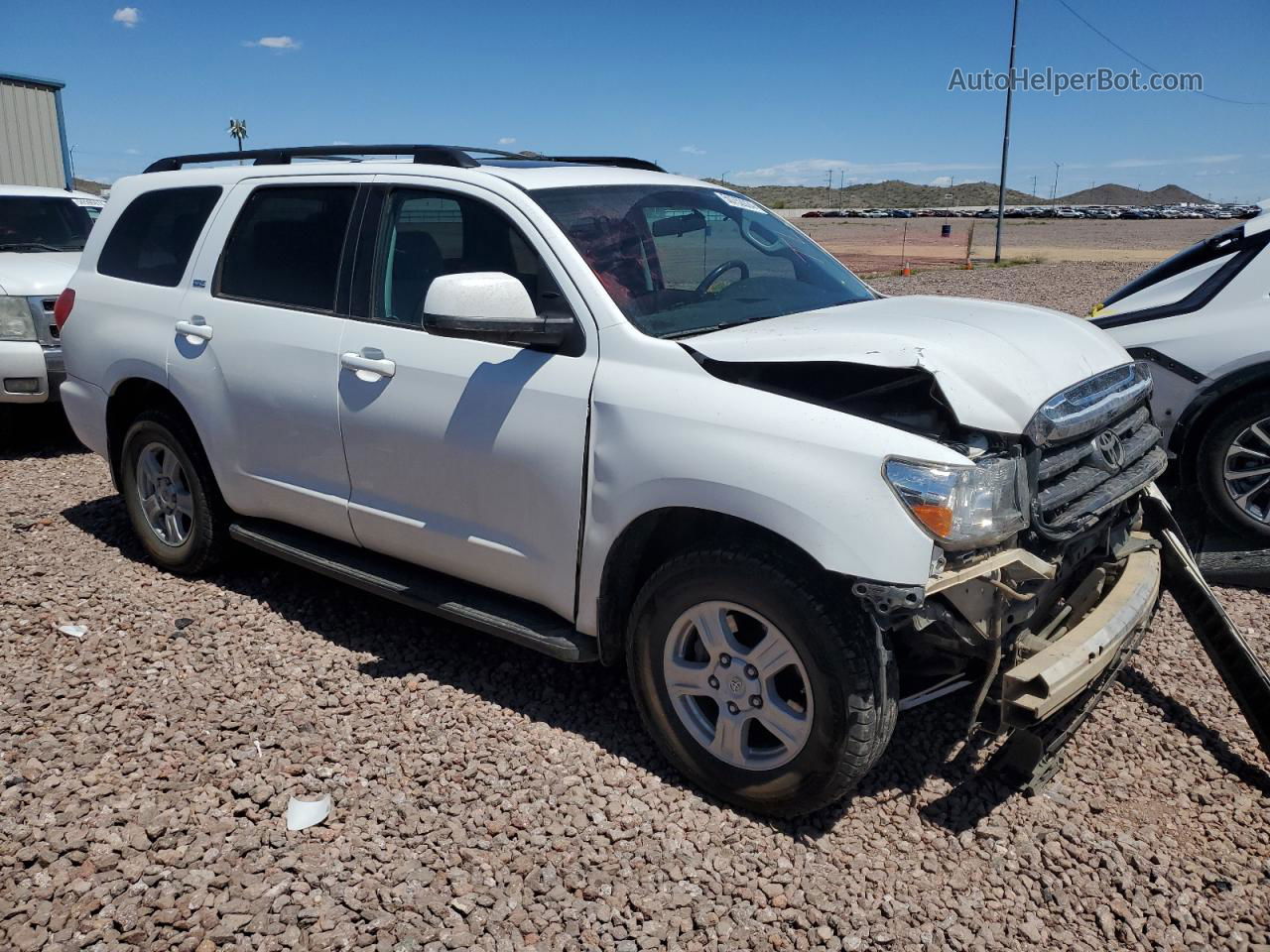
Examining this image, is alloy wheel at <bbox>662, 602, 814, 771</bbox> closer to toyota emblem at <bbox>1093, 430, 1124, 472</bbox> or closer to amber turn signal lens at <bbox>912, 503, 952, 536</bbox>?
amber turn signal lens at <bbox>912, 503, 952, 536</bbox>

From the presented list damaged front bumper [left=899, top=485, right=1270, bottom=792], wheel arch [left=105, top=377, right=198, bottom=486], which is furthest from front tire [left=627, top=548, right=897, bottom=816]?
wheel arch [left=105, top=377, right=198, bottom=486]

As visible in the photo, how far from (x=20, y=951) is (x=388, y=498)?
1.89 metres

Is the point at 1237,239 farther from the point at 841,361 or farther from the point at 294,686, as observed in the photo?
the point at 294,686

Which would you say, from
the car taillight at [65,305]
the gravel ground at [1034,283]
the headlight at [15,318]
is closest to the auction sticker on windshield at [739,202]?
the car taillight at [65,305]

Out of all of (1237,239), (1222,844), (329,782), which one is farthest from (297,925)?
(1237,239)

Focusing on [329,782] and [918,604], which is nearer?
[918,604]

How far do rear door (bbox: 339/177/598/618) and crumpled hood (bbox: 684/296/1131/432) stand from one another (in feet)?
1.95

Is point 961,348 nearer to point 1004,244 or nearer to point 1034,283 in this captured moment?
point 1034,283

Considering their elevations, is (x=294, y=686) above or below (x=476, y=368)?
below

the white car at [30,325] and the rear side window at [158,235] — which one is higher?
the rear side window at [158,235]

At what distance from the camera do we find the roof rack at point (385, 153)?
423cm

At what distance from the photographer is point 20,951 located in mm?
2750

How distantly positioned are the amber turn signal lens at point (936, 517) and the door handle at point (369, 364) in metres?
2.09

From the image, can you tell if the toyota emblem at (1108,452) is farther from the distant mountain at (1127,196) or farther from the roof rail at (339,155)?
the distant mountain at (1127,196)
